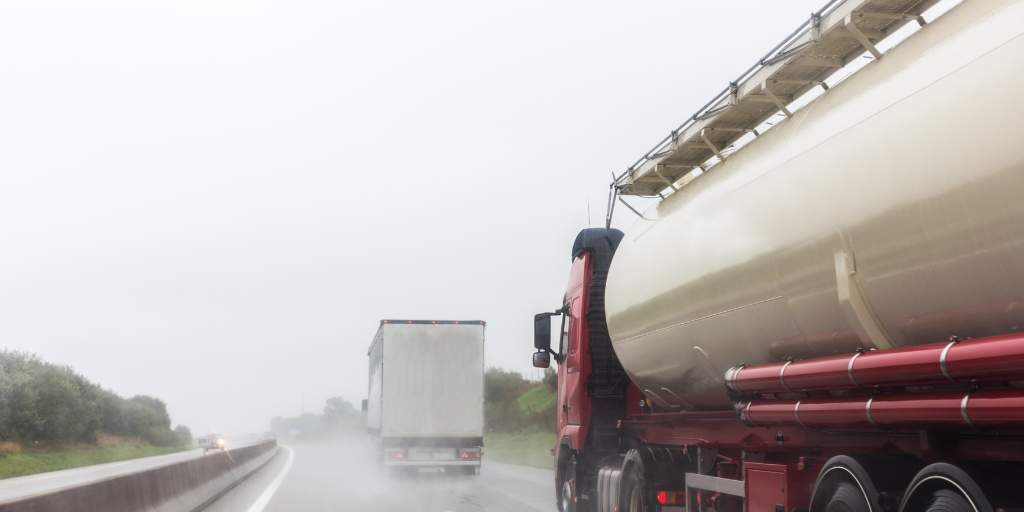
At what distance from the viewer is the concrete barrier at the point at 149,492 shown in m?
7.72

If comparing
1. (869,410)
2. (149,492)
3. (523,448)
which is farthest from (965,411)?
(523,448)

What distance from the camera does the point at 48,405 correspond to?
172 ft

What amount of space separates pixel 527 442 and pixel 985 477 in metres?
41.8

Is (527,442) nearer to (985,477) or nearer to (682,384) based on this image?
(682,384)

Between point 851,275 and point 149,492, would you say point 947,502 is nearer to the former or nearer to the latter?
point 851,275

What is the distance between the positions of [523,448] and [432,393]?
68.7ft

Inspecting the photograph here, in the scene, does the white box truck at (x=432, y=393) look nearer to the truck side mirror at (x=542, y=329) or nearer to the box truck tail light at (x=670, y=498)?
the truck side mirror at (x=542, y=329)

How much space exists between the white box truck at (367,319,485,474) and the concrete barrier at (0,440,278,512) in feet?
13.8

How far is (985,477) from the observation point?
3.89 metres

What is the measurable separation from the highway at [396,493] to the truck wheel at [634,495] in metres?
5.25

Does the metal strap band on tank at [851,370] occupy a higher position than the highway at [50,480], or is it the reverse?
the metal strap band on tank at [851,370]

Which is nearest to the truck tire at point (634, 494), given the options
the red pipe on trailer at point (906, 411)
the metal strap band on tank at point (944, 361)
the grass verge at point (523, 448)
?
the red pipe on trailer at point (906, 411)

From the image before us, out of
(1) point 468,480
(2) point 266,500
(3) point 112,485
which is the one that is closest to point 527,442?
(1) point 468,480

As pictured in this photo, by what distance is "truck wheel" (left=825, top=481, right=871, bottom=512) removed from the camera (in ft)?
15.9
